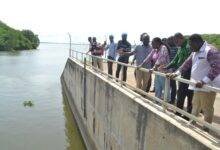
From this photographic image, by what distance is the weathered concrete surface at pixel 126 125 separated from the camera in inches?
268

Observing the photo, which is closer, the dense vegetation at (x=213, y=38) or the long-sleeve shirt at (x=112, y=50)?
the long-sleeve shirt at (x=112, y=50)

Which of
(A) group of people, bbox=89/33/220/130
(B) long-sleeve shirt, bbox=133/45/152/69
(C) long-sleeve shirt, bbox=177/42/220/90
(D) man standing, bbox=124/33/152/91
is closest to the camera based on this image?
(C) long-sleeve shirt, bbox=177/42/220/90

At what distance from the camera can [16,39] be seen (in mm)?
125812

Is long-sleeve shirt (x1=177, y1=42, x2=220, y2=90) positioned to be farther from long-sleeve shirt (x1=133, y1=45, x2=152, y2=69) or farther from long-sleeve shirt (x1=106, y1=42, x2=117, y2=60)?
long-sleeve shirt (x1=106, y1=42, x2=117, y2=60)

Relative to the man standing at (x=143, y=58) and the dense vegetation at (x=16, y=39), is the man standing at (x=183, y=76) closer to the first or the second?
the man standing at (x=143, y=58)

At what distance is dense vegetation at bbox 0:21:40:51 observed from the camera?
120562 mm

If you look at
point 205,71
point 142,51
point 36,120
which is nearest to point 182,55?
point 205,71

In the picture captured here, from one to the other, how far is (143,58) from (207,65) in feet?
16.0

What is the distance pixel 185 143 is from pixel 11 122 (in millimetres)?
17506

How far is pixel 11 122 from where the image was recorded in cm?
2272

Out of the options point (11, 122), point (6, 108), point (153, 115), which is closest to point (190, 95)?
point (153, 115)

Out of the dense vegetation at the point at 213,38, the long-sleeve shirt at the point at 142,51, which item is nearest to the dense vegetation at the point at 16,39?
the dense vegetation at the point at 213,38

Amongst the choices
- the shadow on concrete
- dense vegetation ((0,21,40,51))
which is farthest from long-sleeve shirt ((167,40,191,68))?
dense vegetation ((0,21,40,51))

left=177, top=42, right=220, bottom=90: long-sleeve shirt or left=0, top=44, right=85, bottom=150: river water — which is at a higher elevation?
left=177, top=42, right=220, bottom=90: long-sleeve shirt
